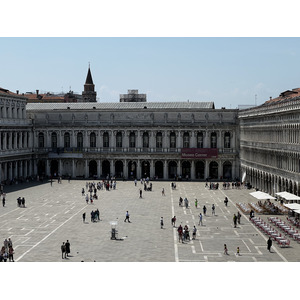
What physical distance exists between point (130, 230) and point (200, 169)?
51.9 meters

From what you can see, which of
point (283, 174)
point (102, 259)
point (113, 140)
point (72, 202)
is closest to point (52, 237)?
point (102, 259)

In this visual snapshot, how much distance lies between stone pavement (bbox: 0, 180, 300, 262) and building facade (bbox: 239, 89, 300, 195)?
505cm

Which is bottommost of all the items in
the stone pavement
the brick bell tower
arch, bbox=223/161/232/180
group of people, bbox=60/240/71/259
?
the stone pavement

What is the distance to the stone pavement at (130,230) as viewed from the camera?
40.0 m

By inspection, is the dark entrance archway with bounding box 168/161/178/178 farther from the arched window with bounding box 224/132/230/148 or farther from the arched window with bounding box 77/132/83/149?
the arched window with bounding box 77/132/83/149

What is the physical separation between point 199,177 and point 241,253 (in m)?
59.9

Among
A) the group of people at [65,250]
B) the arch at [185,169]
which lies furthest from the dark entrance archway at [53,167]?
the group of people at [65,250]

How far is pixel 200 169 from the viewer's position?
3962 inches

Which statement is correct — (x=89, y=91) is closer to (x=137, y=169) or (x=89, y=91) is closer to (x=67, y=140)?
(x=67, y=140)

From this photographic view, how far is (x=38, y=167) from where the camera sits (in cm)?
10325

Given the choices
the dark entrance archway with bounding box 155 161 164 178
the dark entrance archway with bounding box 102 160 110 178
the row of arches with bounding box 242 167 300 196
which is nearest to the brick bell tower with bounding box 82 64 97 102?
the dark entrance archway with bounding box 102 160 110 178

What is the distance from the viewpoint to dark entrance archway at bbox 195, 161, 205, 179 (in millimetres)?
100387

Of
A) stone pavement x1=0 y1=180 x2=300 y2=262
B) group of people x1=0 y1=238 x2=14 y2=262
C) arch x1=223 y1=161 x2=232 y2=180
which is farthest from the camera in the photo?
arch x1=223 y1=161 x2=232 y2=180

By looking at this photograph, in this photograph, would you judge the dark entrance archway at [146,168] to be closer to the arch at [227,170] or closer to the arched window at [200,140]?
the arched window at [200,140]
